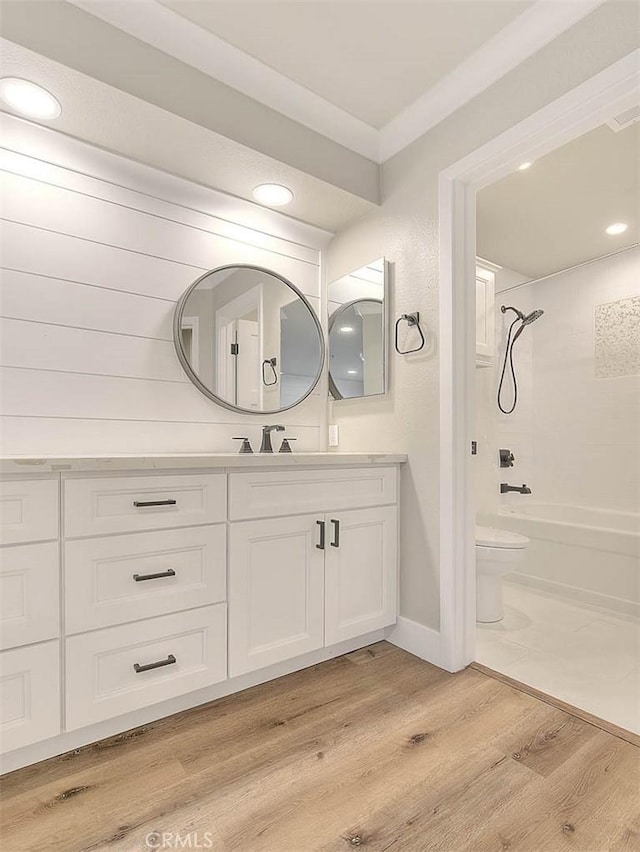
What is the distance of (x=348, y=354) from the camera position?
2.52 meters

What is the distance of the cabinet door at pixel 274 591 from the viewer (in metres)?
1.70

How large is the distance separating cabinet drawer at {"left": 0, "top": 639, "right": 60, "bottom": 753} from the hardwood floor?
125mm

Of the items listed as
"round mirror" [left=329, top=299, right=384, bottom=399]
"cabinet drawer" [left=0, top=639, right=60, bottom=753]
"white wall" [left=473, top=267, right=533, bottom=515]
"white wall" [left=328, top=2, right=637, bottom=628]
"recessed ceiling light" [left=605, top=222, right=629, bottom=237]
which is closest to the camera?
Result: "cabinet drawer" [left=0, top=639, right=60, bottom=753]

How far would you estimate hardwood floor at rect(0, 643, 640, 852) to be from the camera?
1.13 m

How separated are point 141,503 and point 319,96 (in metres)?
1.86

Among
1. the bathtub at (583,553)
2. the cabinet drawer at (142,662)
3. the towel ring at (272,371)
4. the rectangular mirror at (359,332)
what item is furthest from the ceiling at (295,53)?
the bathtub at (583,553)

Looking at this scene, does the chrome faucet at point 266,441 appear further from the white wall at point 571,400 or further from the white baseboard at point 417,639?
the white wall at point 571,400

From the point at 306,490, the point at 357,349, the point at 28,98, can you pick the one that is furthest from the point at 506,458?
the point at 28,98

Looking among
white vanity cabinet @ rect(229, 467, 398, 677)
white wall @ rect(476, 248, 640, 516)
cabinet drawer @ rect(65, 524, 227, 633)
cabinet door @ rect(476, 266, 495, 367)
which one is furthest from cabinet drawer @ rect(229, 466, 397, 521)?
white wall @ rect(476, 248, 640, 516)

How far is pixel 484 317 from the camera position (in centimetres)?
299

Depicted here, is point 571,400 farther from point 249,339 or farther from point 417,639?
point 249,339

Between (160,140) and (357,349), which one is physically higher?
(160,140)

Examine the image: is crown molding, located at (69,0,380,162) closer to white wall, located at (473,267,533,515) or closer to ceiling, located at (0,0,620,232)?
ceiling, located at (0,0,620,232)

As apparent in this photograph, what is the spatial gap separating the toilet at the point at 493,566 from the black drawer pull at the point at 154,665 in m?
1.59
